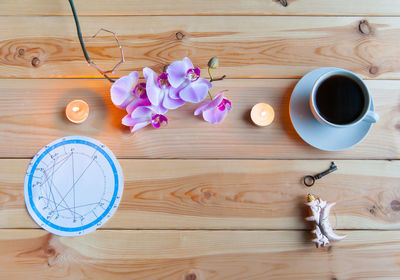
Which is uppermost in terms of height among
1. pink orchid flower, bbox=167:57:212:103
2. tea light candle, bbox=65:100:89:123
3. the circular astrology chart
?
pink orchid flower, bbox=167:57:212:103

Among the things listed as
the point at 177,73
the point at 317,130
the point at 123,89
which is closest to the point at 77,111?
the point at 123,89

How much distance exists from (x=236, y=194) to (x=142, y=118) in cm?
23

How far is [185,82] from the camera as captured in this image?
1.95 feet

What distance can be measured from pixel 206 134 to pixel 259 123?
0.35ft

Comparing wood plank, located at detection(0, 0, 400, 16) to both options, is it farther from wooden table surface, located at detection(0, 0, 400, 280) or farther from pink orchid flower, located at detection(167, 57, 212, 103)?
pink orchid flower, located at detection(167, 57, 212, 103)

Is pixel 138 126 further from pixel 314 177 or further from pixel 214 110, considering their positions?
pixel 314 177

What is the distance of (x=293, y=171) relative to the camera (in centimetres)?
66

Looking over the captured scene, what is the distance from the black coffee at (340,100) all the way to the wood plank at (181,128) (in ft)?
0.25

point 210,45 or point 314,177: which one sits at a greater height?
point 210,45

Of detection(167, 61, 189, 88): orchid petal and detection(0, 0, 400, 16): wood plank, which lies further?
detection(0, 0, 400, 16): wood plank

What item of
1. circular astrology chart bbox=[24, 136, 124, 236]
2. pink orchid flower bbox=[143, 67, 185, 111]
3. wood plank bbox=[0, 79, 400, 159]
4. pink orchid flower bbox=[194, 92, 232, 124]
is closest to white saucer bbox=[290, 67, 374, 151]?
wood plank bbox=[0, 79, 400, 159]

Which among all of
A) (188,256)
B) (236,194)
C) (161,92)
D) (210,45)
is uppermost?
(210,45)

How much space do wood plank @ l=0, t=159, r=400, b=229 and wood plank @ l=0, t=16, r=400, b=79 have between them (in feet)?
0.63

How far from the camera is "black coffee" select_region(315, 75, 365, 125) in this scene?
1.95 ft
